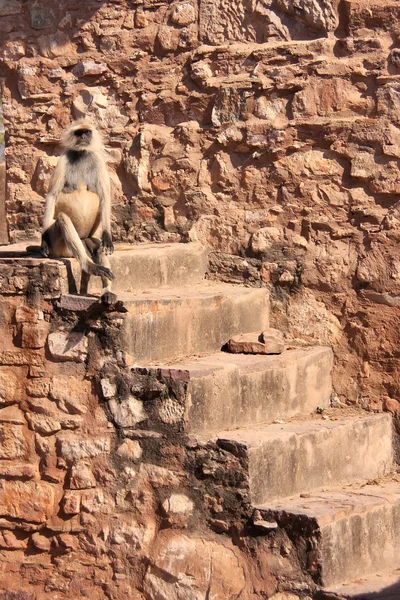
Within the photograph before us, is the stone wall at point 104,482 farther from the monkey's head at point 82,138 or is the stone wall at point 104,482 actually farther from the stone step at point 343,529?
the monkey's head at point 82,138

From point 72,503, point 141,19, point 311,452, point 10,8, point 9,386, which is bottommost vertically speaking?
point 72,503

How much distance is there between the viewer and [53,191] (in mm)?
6215

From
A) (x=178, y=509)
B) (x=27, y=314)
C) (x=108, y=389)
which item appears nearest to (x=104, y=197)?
(x=27, y=314)

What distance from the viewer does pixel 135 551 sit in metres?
5.47

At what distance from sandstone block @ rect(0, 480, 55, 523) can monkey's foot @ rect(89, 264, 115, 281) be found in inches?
48.1

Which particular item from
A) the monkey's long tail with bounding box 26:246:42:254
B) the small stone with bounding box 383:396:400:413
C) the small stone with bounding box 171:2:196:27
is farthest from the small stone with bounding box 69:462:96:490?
the small stone with bounding box 171:2:196:27

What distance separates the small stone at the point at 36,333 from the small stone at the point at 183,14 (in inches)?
88.4

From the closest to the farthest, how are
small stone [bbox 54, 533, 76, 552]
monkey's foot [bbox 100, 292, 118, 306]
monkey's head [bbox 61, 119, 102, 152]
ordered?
monkey's foot [bbox 100, 292, 118, 306] → small stone [bbox 54, 533, 76, 552] → monkey's head [bbox 61, 119, 102, 152]

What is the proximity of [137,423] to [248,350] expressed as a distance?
2.82 feet

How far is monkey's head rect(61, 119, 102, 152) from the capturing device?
634 cm

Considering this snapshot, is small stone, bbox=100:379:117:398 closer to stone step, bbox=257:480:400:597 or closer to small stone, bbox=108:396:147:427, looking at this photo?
small stone, bbox=108:396:147:427

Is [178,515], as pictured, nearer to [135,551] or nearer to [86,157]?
[135,551]

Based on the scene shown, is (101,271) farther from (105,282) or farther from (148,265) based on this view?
(148,265)

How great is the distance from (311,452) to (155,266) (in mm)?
1623
